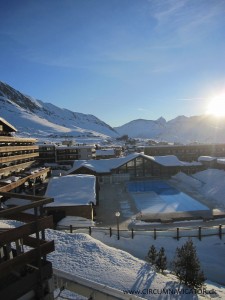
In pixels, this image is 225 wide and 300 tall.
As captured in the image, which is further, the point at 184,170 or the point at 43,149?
the point at 43,149

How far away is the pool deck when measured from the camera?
2697 cm

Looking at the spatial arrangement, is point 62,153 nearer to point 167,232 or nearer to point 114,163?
point 114,163

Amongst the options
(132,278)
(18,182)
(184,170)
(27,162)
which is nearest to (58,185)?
(18,182)

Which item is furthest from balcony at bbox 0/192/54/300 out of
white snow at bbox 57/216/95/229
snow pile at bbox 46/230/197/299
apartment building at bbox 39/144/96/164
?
apartment building at bbox 39/144/96/164

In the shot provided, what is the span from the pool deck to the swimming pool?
879 mm

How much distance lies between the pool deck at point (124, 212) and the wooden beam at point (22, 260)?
66.0ft

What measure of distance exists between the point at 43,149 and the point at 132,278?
5314 cm

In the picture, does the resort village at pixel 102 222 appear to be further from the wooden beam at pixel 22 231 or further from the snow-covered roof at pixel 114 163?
the snow-covered roof at pixel 114 163

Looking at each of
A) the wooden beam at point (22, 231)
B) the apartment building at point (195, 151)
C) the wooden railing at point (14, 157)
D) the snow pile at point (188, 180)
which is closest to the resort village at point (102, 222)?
the wooden beam at point (22, 231)

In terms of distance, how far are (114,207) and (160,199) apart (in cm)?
662

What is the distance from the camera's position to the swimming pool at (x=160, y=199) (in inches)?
1229

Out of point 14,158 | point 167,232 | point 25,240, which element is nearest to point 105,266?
point 25,240

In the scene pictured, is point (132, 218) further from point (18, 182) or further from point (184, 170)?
point (184, 170)

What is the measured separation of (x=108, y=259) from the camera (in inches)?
589
